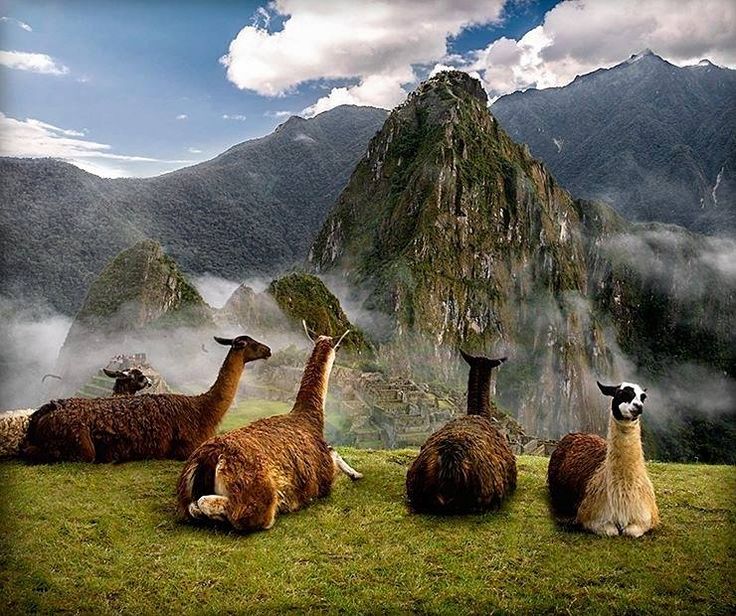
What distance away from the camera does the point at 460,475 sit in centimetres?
532

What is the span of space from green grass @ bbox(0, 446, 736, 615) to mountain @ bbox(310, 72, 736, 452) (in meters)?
85.6

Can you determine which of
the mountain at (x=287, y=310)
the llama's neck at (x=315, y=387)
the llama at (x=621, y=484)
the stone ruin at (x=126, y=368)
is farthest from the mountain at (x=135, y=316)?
the llama at (x=621, y=484)

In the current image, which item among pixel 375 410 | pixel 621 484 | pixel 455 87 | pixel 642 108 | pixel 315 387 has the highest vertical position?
pixel 455 87

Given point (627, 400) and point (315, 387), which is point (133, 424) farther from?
point (627, 400)

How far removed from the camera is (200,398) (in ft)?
24.2

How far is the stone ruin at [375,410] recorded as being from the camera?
80.6ft

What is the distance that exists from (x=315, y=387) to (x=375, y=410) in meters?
25.8

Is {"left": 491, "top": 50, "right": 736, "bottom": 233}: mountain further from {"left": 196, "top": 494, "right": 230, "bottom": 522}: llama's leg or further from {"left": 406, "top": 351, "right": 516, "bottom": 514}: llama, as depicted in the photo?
{"left": 196, "top": 494, "right": 230, "bottom": 522}: llama's leg

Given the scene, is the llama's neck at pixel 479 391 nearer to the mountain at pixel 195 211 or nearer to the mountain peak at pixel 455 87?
the mountain at pixel 195 211

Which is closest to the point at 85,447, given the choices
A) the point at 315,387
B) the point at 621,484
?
the point at 315,387

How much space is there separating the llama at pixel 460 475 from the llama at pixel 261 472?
928 millimetres

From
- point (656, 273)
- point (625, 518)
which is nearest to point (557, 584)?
point (625, 518)

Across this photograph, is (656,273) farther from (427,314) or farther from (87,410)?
(87,410)

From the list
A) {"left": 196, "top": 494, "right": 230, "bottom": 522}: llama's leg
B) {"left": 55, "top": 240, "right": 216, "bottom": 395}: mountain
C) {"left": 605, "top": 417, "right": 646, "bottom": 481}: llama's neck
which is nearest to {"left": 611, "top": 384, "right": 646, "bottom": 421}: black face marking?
{"left": 605, "top": 417, "right": 646, "bottom": 481}: llama's neck
